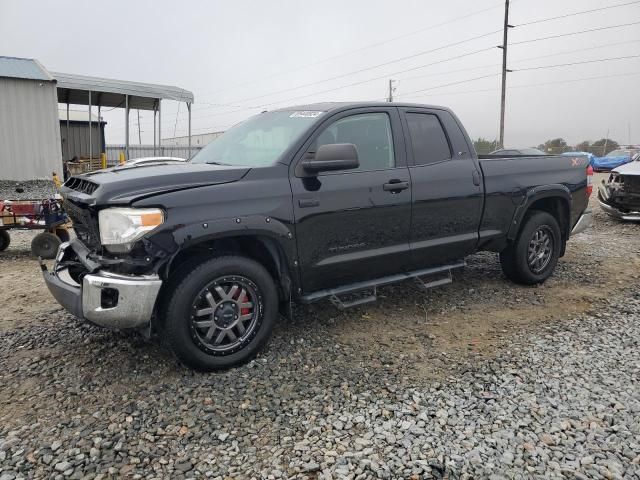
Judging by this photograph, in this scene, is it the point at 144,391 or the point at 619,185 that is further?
the point at 619,185

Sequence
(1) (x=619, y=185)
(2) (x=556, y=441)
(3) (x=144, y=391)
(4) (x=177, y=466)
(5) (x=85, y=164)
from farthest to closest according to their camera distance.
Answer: (5) (x=85, y=164) < (1) (x=619, y=185) < (3) (x=144, y=391) < (2) (x=556, y=441) < (4) (x=177, y=466)

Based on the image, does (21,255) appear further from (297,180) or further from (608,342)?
(608,342)

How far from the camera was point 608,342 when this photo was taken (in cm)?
397

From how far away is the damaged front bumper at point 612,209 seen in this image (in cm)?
927

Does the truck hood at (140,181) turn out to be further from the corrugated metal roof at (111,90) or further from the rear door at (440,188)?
the corrugated metal roof at (111,90)

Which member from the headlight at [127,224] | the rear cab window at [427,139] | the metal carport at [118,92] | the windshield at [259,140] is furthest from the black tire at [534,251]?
the metal carport at [118,92]

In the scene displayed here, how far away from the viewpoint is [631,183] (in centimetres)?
921

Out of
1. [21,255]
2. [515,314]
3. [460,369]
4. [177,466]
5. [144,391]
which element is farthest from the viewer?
[21,255]

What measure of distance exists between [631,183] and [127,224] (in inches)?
372

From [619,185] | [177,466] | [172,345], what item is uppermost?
[619,185]

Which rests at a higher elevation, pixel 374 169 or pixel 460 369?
pixel 374 169

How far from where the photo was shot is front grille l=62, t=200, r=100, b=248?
323cm

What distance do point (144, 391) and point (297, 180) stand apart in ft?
5.89

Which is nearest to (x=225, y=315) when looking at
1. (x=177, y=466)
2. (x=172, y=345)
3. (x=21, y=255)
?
(x=172, y=345)
